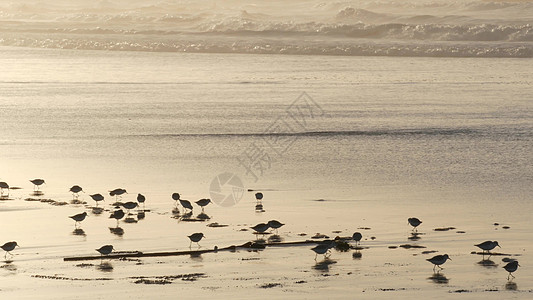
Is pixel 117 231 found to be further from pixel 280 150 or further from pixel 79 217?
pixel 280 150

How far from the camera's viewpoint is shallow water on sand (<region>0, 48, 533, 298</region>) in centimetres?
1122

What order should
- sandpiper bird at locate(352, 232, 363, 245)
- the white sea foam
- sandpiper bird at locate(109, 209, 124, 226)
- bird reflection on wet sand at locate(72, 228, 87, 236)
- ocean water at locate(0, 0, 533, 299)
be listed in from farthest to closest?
the white sea foam
sandpiper bird at locate(109, 209, 124, 226)
bird reflection on wet sand at locate(72, 228, 87, 236)
ocean water at locate(0, 0, 533, 299)
sandpiper bird at locate(352, 232, 363, 245)

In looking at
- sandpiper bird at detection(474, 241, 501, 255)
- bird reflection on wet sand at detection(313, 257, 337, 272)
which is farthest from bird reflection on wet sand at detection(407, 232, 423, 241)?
bird reflection on wet sand at detection(313, 257, 337, 272)

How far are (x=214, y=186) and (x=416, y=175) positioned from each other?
392 cm

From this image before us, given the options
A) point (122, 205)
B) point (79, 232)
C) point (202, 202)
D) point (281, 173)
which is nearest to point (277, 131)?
point (281, 173)

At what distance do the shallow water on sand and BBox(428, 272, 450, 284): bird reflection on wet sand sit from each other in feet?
0.19

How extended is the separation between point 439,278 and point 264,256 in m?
2.25

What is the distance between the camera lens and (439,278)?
10992 millimetres

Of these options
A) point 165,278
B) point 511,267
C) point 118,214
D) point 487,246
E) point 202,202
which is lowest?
point 165,278

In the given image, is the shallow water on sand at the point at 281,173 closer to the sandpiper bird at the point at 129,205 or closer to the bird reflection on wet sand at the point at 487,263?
the bird reflection on wet sand at the point at 487,263

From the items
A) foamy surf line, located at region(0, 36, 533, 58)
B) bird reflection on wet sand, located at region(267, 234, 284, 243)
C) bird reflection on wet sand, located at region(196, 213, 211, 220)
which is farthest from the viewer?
foamy surf line, located at region(0, 36, 533, 58)

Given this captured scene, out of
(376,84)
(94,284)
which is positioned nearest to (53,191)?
(94,284)

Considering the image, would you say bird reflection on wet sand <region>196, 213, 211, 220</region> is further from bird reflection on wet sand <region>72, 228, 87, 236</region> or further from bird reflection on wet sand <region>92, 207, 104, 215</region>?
bird reflection on wet sand <region>72, 228, 87, 236</region>

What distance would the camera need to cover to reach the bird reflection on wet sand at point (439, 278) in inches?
428
